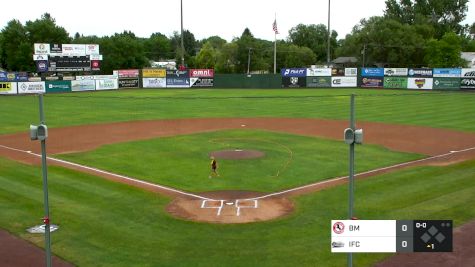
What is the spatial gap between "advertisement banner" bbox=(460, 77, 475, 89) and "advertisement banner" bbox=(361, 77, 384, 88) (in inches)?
425

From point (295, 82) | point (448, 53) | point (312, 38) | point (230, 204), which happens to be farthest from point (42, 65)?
point (312, 38)

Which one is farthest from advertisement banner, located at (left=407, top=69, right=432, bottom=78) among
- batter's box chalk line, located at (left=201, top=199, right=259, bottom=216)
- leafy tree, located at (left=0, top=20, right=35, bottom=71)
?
leafy tree, located at (left=0, top=20, right=35, bottom=71)

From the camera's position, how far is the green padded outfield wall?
74.1 meters

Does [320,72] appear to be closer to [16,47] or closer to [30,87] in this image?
[30,87]

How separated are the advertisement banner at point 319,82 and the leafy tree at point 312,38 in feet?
177

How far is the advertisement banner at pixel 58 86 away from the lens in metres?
64.2

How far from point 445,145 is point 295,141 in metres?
8.32

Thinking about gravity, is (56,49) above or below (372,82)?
above

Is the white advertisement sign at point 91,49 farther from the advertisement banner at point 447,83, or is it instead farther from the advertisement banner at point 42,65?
the advertisement banner at point 447,83

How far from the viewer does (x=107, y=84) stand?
72.6 metres

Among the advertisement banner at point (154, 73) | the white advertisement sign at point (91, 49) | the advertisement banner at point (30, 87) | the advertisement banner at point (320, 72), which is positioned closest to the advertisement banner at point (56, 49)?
the white advertisement sign at point (91, 49)

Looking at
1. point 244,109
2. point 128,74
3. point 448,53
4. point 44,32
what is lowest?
point 244,109

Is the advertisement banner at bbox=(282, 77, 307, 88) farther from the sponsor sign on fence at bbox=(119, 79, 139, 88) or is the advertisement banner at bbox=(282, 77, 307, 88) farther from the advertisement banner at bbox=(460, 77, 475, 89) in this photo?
the sponsor sign on fence at bbox=(119, 79, 139, 88)

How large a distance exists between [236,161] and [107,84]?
5292 cm
